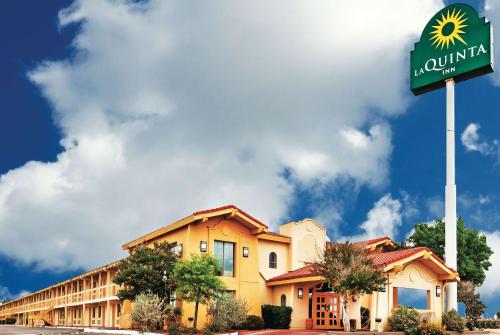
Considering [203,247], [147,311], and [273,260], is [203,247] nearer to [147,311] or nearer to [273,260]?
[147,311]

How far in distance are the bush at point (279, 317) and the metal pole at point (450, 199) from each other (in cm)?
1076

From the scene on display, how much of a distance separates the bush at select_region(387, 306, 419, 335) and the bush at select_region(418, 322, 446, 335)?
0.81 feet

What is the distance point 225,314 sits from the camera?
2888 centimetres

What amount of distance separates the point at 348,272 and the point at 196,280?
7223 mm

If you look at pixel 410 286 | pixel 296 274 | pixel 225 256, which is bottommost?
pixel 410 286

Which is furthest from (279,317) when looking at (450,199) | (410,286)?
(450,199)

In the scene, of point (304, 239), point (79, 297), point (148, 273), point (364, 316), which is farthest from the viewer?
point (79, 297)

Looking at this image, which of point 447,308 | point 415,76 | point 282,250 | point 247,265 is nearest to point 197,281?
point 247,265

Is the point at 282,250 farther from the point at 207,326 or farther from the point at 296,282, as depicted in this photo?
the point at 207,326

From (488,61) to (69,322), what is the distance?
46.8m

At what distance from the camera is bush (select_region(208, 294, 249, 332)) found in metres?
28.8

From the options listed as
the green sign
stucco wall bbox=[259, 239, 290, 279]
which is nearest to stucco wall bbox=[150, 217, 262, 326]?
stucco wall bbox=[259, 239, 290, 279]

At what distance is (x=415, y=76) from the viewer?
4091 cm

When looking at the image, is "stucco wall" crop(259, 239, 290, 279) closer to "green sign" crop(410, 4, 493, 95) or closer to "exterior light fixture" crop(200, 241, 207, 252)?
"exterior light fixture" crop(200, 241, 207, 252)
